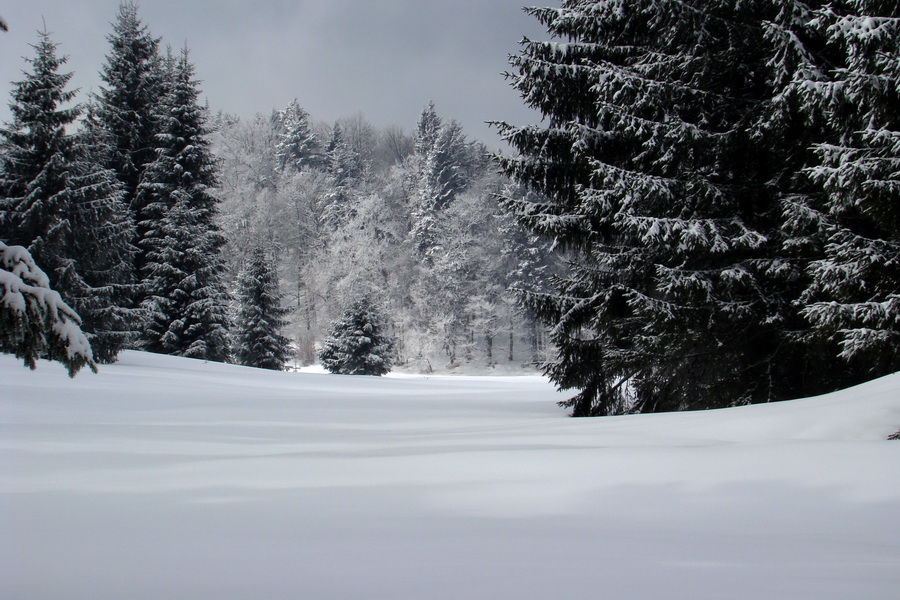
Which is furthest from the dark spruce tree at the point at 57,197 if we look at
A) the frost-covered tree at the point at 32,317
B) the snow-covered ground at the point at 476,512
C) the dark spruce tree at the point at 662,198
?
the frost-covered tree at the point at 32,317

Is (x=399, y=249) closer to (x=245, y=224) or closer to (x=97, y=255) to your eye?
(x=245, y=224)

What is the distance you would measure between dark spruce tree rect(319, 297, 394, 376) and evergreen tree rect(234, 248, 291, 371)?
289 cm

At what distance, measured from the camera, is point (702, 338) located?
837 cm

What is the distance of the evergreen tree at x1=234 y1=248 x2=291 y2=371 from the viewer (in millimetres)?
26766

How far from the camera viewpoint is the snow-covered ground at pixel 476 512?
6.80 ft

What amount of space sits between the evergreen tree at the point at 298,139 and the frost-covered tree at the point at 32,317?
51923mm

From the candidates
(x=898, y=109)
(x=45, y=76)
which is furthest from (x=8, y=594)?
(x=45, y=76)

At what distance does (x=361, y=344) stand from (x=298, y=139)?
3538 cm

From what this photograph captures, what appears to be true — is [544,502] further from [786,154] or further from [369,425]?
[786,154]

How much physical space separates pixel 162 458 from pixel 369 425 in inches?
146

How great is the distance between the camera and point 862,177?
19.1 feet

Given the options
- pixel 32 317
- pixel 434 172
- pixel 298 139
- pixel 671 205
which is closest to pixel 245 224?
pixel 434 172

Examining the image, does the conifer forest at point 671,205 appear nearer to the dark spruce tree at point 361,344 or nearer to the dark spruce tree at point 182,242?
the dark spruce tree at point 182,242

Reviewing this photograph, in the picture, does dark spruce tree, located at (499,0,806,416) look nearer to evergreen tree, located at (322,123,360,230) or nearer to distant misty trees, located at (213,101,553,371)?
distant misty trees, located at (213,101,553,371)
